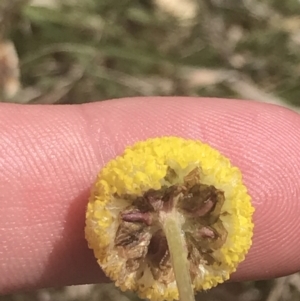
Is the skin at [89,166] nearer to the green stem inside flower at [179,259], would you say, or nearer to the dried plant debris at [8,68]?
the green stem inside flower at [179,259]

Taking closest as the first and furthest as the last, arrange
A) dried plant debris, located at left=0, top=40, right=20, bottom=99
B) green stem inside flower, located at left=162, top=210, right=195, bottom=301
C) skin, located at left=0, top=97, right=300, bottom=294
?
green stem inside flower, located at left=162, top=210, right=195, bottom=301, skin, located at left=0, top=97, right=300, bottom=294, dried plant debris, located at left=0, top=40, right=20, bottom=99

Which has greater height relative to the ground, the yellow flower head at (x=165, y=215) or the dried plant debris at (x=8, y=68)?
the yellow flower head at (x=165, y=215)

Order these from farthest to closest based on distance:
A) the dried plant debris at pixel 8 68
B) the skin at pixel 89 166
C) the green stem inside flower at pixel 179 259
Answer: the dried plant debris at pixel 8 68
the skin at pixel 89 166
the green stem inside flower at pixel 179 259

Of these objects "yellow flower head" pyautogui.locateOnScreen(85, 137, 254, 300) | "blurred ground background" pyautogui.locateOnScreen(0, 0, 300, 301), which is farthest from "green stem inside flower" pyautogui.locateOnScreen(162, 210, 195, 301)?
"blurred ground background" pyautogui.locateOnScreen(0, 0, 300, 301)

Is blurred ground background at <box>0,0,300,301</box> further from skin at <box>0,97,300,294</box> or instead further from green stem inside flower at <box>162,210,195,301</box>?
green stem inside flower at <box>162,210,195,301</box>

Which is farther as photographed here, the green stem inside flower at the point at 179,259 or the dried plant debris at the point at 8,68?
the dried plant debris at the point at 8,68

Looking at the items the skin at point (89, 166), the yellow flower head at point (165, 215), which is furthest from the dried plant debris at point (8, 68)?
the yellow flower head at point (165, 215)
